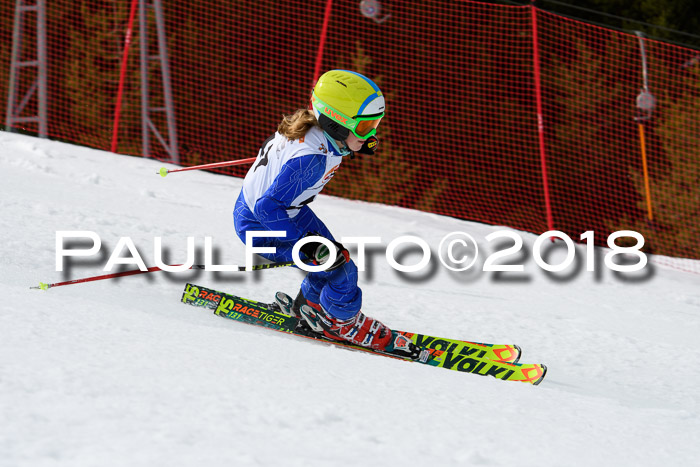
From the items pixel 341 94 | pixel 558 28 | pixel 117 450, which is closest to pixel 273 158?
pixel 341 94

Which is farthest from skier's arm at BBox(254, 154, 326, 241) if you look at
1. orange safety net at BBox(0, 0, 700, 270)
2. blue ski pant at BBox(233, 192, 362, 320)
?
orange safety net at BBox(0, 0, 700, 270)

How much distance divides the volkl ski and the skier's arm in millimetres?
586

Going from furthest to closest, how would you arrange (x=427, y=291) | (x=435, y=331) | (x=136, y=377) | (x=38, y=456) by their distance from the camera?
(x=427, y=291), (x=435, y=331), (x=136, y=377), (x=38, y=456)

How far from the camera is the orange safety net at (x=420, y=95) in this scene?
15664 millimetres

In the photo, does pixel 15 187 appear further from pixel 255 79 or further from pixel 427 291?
pixel 255 79

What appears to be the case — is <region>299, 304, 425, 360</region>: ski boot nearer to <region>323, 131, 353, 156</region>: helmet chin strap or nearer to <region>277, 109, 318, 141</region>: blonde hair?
<region>323, 131, 353, 156</region>: helmet chin strap

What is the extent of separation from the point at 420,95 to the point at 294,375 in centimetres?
1423

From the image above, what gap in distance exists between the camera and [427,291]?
208 inches

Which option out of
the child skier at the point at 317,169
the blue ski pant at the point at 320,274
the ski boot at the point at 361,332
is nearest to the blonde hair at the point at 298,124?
the child skier at the point at 317,169

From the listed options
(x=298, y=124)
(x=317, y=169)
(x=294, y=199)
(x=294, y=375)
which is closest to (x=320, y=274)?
(x=294, y=199)

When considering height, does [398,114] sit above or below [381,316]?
above

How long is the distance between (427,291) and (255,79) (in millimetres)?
12237

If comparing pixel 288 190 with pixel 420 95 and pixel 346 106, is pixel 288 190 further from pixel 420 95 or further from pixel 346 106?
pixel 420 95

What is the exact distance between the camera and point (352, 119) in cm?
339
